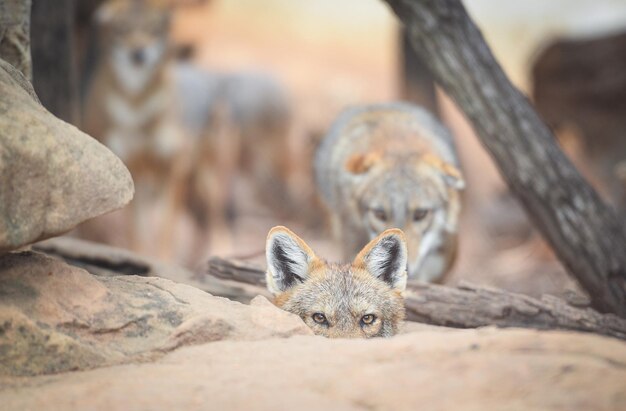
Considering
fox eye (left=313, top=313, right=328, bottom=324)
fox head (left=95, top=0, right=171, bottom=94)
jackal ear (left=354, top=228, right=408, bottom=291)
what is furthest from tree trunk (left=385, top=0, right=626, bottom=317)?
fox head (left=95, top=0, right=171, bottom=94)

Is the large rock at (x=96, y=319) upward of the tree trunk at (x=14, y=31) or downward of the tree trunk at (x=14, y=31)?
downward

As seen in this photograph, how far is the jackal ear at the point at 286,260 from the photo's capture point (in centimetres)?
448

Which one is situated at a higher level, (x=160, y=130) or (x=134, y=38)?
(x=134, y=38)

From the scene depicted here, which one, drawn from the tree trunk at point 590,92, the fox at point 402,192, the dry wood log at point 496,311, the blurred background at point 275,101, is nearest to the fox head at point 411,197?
the fox at point 402,192

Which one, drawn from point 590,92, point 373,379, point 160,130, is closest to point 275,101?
point 160,130

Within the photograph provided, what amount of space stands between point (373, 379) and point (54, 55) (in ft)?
16.5

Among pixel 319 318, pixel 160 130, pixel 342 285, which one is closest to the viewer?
pixel 319 318

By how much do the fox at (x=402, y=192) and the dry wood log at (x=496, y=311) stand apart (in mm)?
1211

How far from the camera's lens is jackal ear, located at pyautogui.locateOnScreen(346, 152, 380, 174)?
22.9 ft

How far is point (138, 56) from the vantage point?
11203 mm

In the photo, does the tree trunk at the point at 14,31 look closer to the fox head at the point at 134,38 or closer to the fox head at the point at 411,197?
the fox head at the point at 411,197

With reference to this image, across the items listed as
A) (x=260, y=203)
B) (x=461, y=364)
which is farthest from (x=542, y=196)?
(x=260, y=203)

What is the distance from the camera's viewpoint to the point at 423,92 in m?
11.0

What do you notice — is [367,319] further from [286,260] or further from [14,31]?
[14,31]
